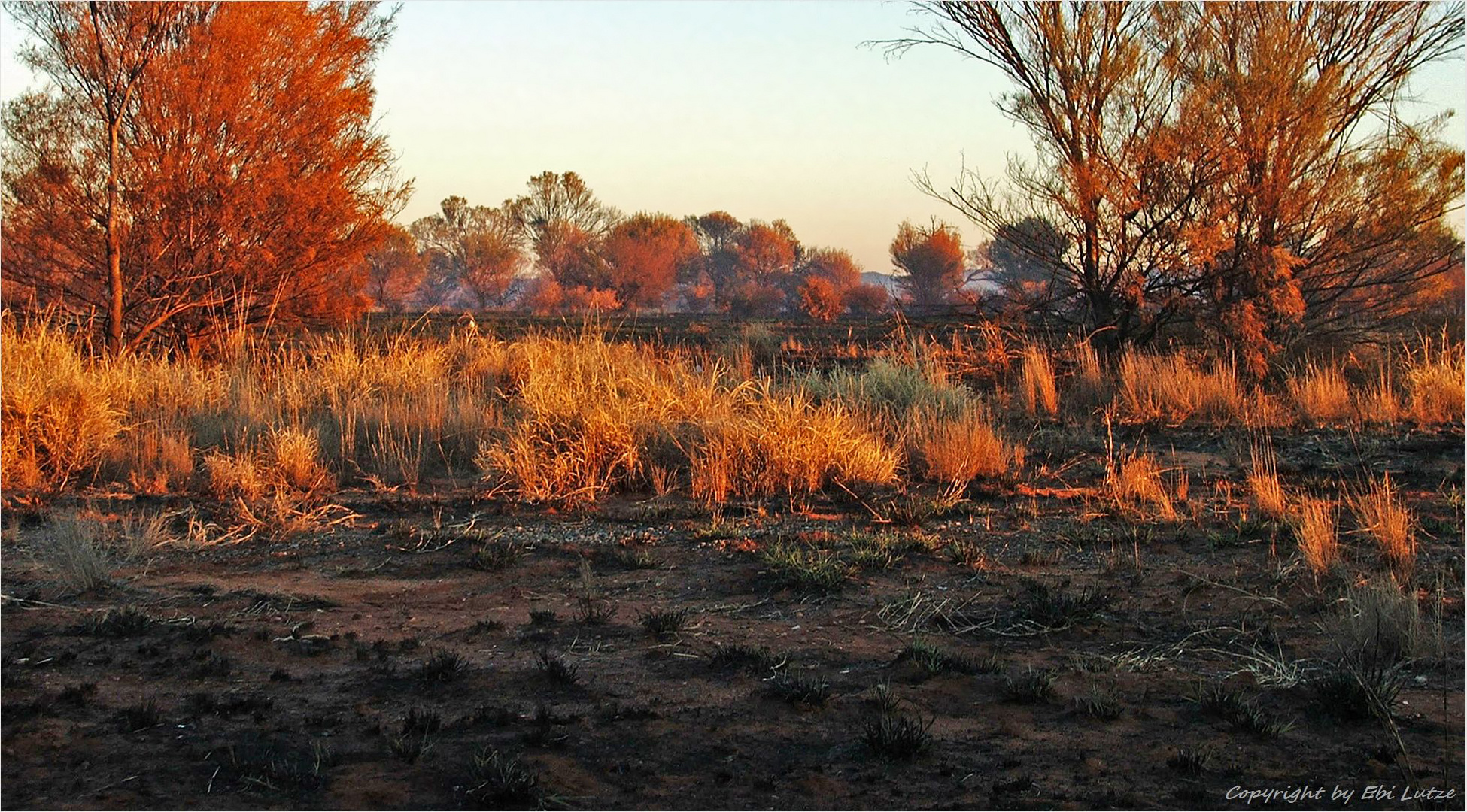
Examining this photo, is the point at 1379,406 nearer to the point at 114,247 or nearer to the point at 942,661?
the point at 942,661

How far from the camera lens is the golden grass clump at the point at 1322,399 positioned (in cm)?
1062

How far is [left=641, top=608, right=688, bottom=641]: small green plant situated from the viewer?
5.04 meters

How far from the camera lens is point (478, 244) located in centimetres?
5516

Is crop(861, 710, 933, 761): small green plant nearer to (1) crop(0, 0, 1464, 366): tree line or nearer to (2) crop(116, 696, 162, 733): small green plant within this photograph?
(2) crop(116, 696, 162, 733): small green plant

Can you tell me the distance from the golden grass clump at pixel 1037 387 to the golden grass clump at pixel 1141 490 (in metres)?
3.54

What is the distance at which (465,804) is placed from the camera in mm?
3363

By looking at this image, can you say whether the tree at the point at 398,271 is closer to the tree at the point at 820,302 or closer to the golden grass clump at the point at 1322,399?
the tree at the point at 820,302

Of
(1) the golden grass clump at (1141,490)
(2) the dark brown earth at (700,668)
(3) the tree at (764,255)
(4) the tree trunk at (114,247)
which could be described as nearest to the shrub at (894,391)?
(1) the golden grass clump at (1141,490)

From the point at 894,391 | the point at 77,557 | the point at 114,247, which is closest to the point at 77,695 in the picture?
the point at 77,557

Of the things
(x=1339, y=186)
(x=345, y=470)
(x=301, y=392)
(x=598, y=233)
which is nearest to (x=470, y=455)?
(x=345, y=470)

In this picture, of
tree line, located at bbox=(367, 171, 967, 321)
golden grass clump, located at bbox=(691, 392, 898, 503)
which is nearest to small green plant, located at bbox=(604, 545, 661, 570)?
golden grass clump, located at bbox=(691, 392, 898, 503)

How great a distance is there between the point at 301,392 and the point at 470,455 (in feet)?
9.63

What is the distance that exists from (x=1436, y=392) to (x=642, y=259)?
1529 inches

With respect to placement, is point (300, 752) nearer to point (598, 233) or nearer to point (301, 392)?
point (301, 392)
